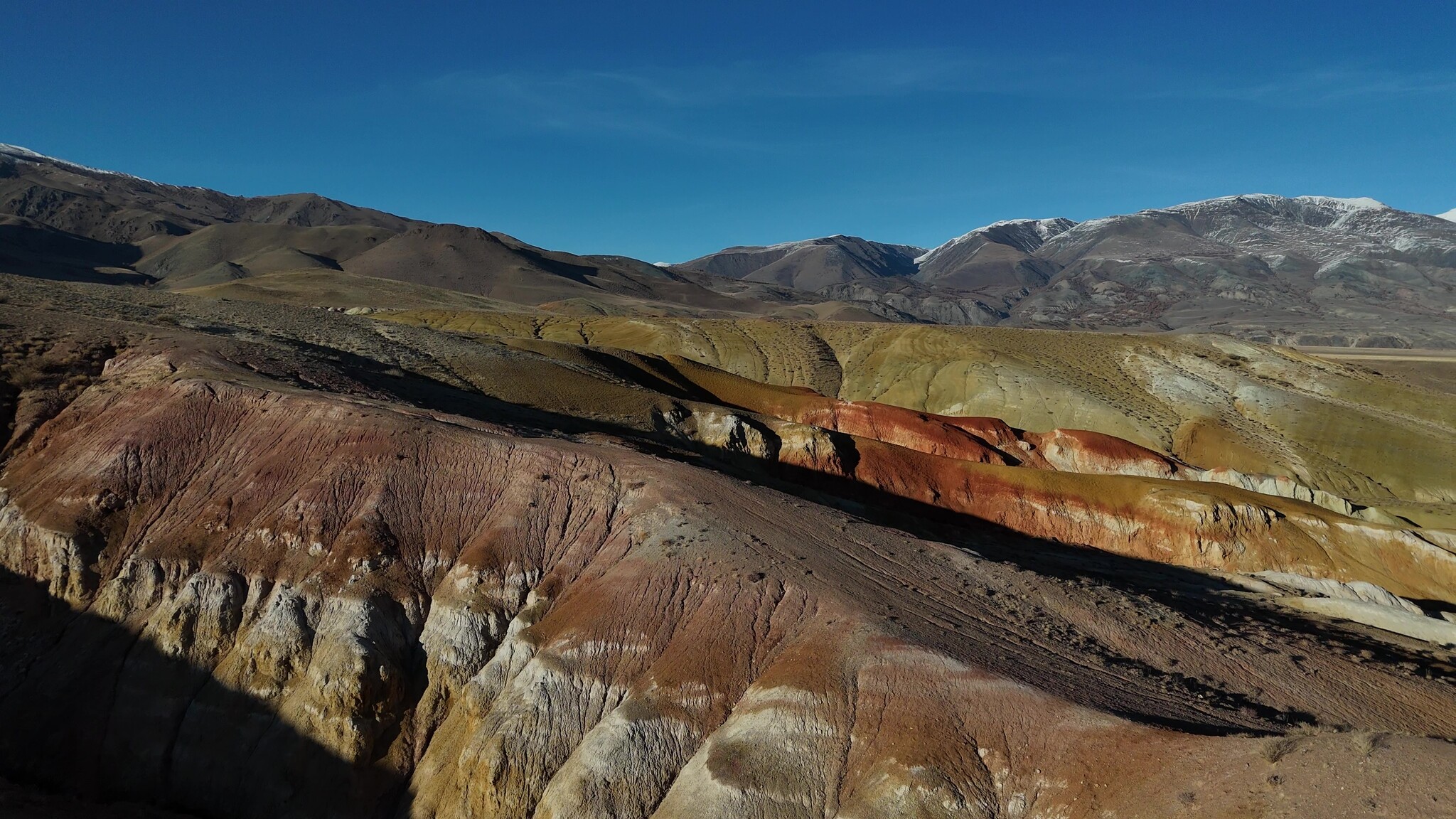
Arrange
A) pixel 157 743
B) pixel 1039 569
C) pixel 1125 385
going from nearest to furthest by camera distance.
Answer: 1. pixel 157 743
2. pixel 1039 569
3. pixel 1125 385

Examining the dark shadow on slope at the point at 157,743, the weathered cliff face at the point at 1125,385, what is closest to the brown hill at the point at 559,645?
the dark shadow on slope at the point at 157,743

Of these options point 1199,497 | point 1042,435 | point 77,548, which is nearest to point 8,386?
point 77,548

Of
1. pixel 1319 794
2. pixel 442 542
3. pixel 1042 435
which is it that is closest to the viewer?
pixel 1319 794

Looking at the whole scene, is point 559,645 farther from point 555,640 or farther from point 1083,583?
point 1083,583

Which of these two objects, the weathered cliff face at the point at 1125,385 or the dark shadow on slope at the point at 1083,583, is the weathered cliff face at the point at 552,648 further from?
the weathered cliff face at the point at 1125,385

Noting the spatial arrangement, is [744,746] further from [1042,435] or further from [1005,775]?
[1042,435]

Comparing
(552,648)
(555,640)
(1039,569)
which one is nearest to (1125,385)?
(1039,569)
